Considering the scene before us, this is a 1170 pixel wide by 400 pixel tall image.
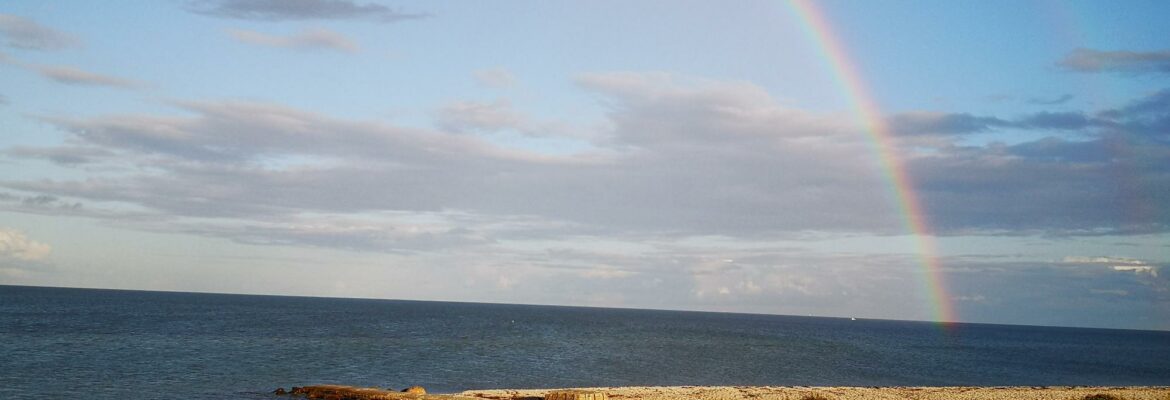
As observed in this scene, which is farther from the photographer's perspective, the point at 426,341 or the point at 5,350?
the point at 426,341

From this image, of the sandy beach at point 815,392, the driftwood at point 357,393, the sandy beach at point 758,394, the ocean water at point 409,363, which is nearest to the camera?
the driftwood at point 357,393

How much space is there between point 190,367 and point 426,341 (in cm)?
4244

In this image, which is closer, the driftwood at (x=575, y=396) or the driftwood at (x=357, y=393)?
the driftwood at (x=575, y=396)

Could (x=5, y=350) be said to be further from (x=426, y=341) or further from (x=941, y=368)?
(x=941, y=368)

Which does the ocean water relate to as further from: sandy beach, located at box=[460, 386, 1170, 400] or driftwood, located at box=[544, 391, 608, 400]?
driftwood, located at box=[544, 391, 608, 400]

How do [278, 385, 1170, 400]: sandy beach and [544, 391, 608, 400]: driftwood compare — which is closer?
[544, 391, 608, 400]: driftwood

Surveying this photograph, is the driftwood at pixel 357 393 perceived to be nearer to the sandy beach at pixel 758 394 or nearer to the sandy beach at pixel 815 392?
the sandy beach at pixel 758 394

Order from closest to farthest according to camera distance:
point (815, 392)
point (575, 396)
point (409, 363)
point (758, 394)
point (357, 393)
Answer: point (575, 396)
point (357, 393)
point (758, 394)
point (815, 392)
point (409, 363)

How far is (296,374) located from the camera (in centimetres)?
6556

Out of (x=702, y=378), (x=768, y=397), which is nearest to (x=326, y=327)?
(x=702, y=378)

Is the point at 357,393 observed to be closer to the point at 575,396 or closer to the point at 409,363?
the point at 575,396

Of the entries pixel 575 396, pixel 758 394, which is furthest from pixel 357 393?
pixel 758 394

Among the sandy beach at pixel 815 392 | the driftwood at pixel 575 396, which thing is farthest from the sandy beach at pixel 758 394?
the driftwood at pixel 575 396

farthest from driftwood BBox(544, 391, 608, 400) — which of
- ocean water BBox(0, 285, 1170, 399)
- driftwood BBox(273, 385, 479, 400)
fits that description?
ocean water BBox(0, 285, 1170, 399)
